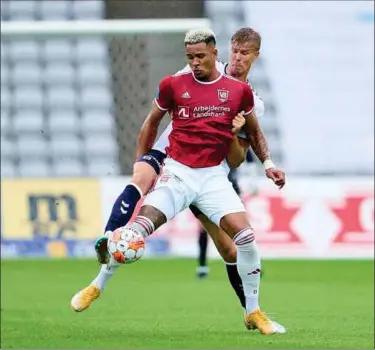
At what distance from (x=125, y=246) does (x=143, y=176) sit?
0.90 metres

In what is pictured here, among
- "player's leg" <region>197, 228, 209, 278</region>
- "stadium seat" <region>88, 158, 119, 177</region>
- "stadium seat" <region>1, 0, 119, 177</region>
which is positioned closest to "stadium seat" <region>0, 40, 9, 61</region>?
"stadium seat" <region>1, 0, 119, 177</region>

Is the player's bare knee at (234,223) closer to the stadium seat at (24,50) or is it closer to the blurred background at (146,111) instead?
the blurred background at (146,111)

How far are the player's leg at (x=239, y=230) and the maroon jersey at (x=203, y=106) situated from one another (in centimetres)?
29

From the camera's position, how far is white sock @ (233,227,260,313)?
8875mm

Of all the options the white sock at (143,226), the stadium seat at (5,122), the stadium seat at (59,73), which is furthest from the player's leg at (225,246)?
the stadium seat at (59,73)

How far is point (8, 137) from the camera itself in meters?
22.9

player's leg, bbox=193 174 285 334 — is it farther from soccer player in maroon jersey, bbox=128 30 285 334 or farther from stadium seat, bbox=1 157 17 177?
stadium seat, bbox=1 157 17 177

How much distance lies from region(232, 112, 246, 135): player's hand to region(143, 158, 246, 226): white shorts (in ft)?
Result: 1.29


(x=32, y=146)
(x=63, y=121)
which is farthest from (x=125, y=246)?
(x=63, y=121)

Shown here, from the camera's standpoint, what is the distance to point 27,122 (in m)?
23.2

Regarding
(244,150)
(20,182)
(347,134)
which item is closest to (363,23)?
(347,134)

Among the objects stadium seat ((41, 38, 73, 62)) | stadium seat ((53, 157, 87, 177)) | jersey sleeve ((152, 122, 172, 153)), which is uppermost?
jersey sleeve ((152, 122, 172, 153))

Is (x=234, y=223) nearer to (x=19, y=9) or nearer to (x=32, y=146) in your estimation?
(x=32, y=146)

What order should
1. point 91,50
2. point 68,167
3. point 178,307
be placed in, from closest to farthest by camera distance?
point 178,307 < point 68,167 < point 91,50
